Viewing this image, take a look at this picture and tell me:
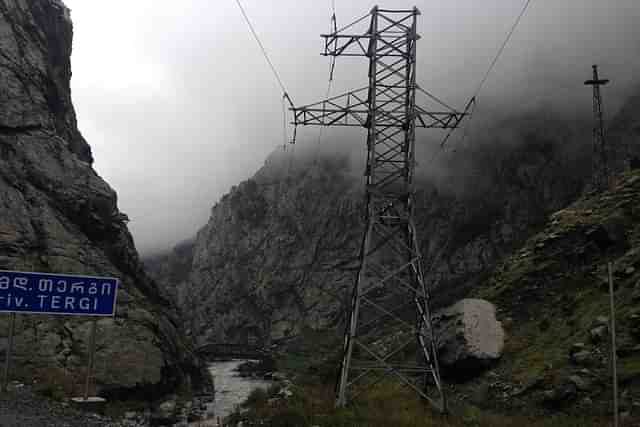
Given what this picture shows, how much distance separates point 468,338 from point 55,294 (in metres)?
18.8

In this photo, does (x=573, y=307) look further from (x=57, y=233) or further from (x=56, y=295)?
(x=57, y=233)

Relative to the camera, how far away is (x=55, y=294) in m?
16.3

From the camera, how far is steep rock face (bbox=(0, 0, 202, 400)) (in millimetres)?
29797

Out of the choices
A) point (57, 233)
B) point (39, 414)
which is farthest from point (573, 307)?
point (57, 233)

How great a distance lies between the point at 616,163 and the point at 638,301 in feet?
407

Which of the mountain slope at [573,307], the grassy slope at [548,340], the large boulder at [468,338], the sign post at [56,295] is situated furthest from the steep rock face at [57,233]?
the mountain slope at [573,307]

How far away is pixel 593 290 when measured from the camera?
25141mm

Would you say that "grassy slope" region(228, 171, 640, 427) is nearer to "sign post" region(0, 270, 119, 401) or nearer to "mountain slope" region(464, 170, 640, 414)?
"mountain slope" region(464, 170, 640, 414)

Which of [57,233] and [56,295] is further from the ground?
[57,233]

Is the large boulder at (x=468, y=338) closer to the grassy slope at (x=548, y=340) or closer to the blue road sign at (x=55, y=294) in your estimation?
the grassy slope at (x=548, y=340)

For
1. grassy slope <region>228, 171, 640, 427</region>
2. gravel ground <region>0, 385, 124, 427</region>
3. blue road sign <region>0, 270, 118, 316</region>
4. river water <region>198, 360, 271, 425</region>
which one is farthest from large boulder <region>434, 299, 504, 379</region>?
blue road sign <region>0, 270, 118, 316</region>

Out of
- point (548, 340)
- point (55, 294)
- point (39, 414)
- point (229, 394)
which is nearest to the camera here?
point (39, 414)

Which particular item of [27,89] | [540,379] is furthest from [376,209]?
[27,89]

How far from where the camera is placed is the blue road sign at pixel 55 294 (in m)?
16.0
